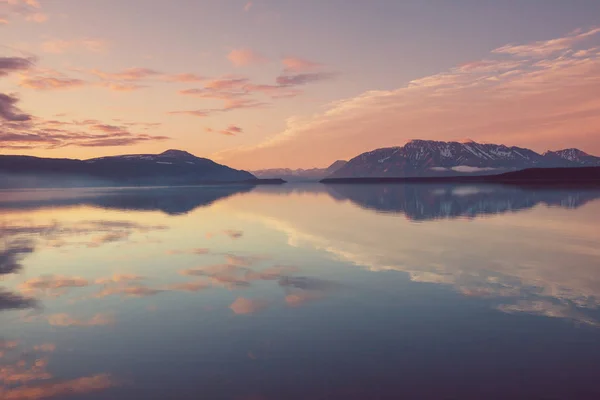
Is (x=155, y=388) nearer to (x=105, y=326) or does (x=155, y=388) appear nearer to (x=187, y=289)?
(x=105, y=326)

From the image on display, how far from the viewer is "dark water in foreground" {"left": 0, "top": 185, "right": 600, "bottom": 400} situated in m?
9.34

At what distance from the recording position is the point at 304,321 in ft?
43.9

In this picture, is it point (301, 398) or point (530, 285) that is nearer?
point (301, 398)

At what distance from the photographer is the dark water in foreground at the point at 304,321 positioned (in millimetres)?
9344

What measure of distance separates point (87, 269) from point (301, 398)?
55.9 ft


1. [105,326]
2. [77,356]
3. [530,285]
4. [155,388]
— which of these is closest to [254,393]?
[155,388]

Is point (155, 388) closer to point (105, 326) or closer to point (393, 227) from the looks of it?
point (105, 326)

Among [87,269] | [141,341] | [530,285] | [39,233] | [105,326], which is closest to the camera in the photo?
[141,341]

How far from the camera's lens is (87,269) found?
71.6ft

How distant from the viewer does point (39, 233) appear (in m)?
36.1

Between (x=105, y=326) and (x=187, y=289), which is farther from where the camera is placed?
(x=187, y=289)

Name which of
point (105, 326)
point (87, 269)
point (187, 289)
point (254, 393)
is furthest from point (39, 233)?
point (254, 393)

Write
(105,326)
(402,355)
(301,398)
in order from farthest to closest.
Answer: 1. (105,326)
2. (402,355)
3. (301,398)

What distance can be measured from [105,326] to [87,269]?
9884mm
